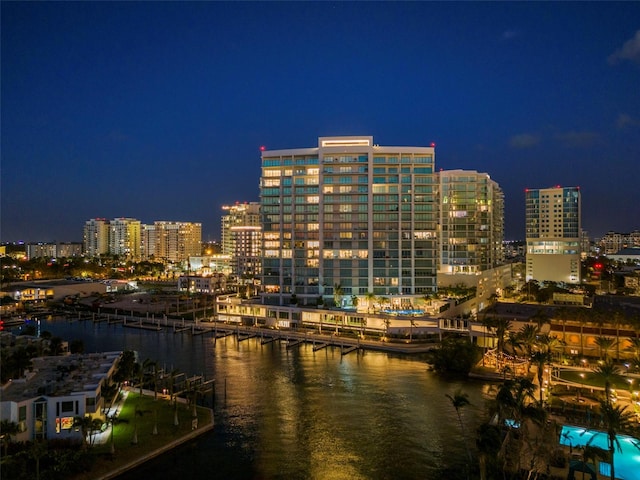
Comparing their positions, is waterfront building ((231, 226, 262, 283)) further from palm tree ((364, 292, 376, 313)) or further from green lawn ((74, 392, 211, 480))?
green lawn ((74, 392, 211, 480))

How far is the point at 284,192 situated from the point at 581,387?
43457 millimetres

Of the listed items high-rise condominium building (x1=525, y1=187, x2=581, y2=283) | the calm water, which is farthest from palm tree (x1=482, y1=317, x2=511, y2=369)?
high-rise condominium building (x1=525, y1=187, x2=581, y2=283)

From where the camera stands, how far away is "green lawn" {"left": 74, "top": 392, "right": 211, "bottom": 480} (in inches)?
888

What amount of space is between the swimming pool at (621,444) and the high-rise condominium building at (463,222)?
4859 cm

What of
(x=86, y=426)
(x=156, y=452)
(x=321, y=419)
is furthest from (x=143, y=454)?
(x=321, y=419)

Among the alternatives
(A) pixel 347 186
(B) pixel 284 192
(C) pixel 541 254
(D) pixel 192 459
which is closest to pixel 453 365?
(D) pixel 192 459

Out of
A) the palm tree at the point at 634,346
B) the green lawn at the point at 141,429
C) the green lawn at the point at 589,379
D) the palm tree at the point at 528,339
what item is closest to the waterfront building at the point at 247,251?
the palm tree at the point at 528,339

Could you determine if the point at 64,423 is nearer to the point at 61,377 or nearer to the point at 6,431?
the point at 6,431

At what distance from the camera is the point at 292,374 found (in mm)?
40906

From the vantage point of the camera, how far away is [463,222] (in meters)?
73.8

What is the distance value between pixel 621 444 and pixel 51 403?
2860 centimetres

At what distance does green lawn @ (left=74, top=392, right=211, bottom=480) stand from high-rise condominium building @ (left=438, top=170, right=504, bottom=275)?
5279cm

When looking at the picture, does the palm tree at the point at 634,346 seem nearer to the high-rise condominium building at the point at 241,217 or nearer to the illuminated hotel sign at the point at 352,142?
the illuminated hotel sign at the point at 352,142

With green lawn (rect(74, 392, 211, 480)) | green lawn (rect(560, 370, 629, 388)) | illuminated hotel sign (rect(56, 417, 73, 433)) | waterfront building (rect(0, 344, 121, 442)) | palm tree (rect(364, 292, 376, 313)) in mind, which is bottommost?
green lawn (rect(74, 392, 211, 480))
